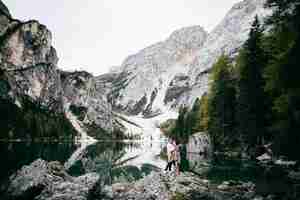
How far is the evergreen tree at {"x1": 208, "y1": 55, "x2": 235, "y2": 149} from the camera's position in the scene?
193 feet

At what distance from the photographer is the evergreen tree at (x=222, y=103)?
58.9m

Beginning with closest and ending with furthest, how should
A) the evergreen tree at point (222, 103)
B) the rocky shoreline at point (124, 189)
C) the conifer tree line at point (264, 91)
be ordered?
the rocky shoreline at point (124, 189), the conifer tree line at point (264, 91), the evergreen tree at point (222, 103)

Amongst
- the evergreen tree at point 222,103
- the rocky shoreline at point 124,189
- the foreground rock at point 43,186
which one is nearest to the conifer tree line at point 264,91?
the evergreen tree at point 222,103

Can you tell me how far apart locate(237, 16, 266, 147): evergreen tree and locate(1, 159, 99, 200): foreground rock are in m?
24.2

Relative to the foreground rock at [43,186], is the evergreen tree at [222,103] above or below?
above

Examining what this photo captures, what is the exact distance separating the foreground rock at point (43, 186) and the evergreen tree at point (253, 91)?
24207mm

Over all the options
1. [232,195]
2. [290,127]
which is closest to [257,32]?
[290,127]

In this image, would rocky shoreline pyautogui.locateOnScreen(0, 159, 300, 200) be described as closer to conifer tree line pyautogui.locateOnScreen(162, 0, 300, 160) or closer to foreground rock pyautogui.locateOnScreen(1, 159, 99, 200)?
foreground rock pyautogui.locateOnScreen(1, 159, 99, 200)

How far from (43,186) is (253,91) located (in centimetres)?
2861

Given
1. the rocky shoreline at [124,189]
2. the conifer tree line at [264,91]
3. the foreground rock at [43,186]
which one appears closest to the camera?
the rocky shoreline at [124,189]

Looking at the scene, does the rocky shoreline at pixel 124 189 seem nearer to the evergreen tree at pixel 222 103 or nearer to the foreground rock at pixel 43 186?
the foreground rock at pixel 43 186

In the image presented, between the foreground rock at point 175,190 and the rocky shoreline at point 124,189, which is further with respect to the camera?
the foreground rock at point 175,190

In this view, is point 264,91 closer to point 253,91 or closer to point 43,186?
point 253,91

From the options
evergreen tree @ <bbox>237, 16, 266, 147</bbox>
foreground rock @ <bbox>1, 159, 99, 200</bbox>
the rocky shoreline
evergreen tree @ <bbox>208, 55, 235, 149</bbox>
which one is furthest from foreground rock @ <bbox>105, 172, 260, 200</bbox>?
evergreen tree @ <bbox>208, 55, 235, 149</bbox>
